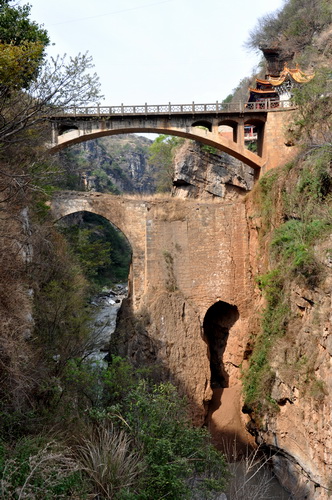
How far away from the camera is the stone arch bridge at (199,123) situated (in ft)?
64.1

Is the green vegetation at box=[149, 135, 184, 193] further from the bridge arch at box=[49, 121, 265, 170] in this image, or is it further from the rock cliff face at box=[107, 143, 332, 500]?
the rock cliff face at box=[107, 143, 332, 500]

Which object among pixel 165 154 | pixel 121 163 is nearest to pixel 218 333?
pixel 165 154

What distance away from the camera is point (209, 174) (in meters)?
25.5

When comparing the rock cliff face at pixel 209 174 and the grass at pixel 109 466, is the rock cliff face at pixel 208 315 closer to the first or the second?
the grass at pixel 109 466

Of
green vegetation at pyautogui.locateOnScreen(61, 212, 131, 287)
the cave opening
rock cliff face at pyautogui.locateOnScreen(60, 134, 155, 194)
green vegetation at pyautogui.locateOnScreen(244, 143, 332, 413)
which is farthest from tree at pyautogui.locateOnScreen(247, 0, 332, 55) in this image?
rock cliff face at pyautogui.locateOnScreen(60, 134, 155, 194)

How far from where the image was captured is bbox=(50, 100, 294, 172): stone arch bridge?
19531 millimetres

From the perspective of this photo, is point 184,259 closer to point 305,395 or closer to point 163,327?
point 163,327

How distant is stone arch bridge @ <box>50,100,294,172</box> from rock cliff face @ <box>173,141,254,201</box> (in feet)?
15.5

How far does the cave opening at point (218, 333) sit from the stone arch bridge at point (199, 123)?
6884 millimetres

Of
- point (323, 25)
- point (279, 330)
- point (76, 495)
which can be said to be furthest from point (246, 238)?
point (323, 25)

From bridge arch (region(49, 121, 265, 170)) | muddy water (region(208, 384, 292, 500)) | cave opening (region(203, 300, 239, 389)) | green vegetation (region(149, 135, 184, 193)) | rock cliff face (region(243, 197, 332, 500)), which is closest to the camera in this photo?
rock cliff face (region(243, 197, 332, 500))

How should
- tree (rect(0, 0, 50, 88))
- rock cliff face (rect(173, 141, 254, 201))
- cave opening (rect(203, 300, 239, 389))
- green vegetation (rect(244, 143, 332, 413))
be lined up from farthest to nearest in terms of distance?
rock cliff face (rect(173, 141, 254, 201)) → cave opening (rect(203, 300, 239, 389)) → green vegetation (rect(244, 143, 332, 413)) → tree (rect(0, 0, 50, 88))

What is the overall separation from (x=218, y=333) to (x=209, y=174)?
10.8 metres

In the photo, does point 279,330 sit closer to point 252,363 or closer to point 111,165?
point 252,363
